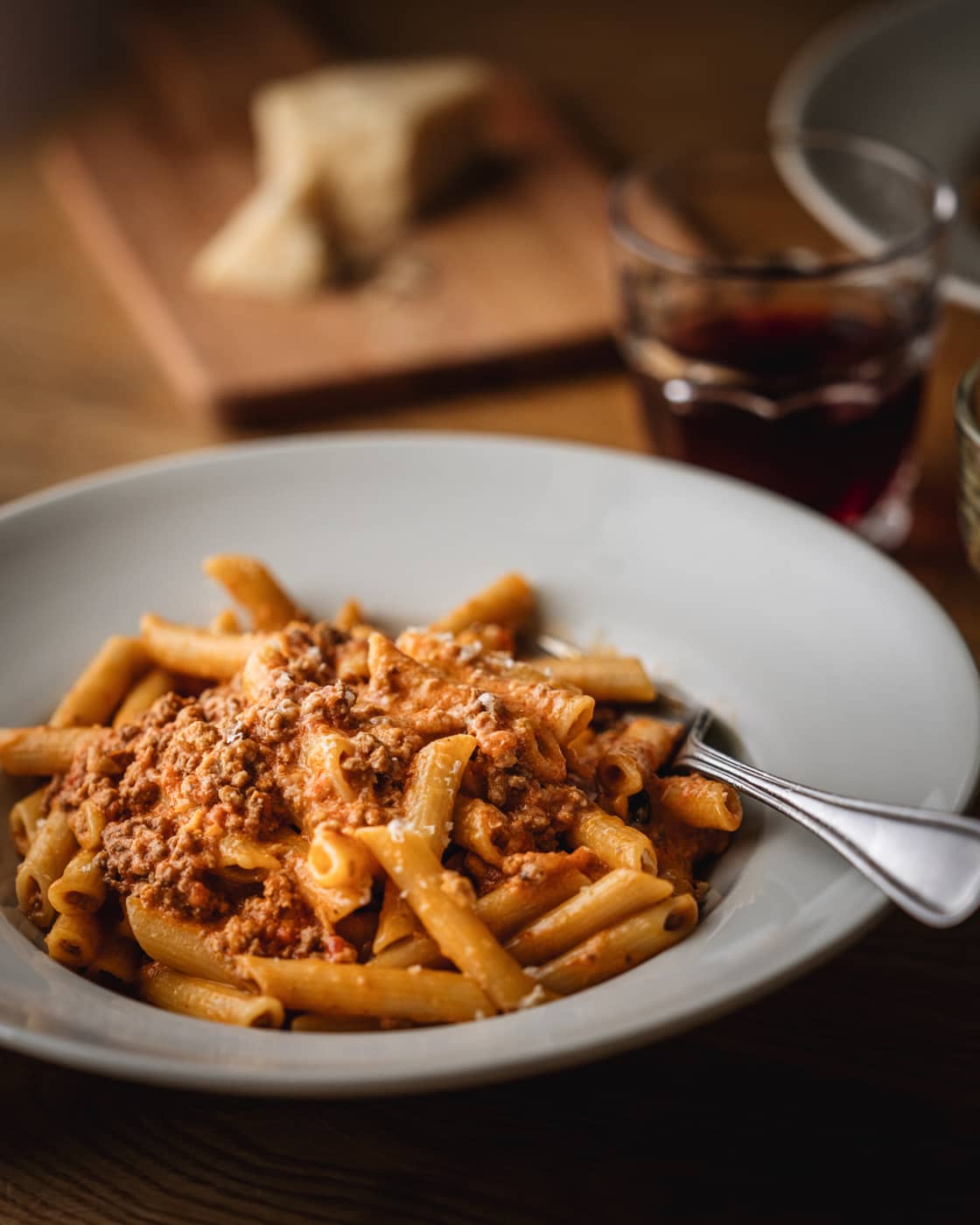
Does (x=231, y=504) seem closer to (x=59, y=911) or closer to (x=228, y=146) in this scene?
(x=59, y=911)

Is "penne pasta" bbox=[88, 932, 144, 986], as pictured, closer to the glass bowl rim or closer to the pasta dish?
the pasta dish

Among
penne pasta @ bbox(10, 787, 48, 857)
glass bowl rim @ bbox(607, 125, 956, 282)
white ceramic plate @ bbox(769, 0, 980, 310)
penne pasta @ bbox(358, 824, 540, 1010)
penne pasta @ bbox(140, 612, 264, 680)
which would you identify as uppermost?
penne pasta @ bbox(10, 787, 48, 857)

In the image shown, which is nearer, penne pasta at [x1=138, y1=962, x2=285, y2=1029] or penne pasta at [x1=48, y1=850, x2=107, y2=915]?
penne pasta at [x1=138, y1=962, x2=285, y2=1029]

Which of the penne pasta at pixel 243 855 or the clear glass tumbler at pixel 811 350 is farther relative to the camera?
the clear glass tumbler at pixel 811 350

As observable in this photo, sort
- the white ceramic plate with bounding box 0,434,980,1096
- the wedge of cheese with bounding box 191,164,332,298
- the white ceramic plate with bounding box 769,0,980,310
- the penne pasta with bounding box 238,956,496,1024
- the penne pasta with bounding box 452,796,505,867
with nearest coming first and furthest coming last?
1. the white ceramic plate with bounding box 0,434,980,1096
2. the penne pasta with bounding box 238,956,496,1024
3. the penne pasta with bounding box 452,796,505,867
4. the wedge of cheese with bounding box 191,164,332,298
5. the white ceramic plate with bounding box 769,0,980,310

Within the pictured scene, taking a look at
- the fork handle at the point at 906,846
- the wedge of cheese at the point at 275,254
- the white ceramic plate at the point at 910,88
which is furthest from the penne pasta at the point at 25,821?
Answer: the white ceramic plate at the point at 910,88

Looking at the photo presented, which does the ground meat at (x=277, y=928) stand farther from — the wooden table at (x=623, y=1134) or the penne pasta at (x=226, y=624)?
the penne pasta at (x=226, y=624)

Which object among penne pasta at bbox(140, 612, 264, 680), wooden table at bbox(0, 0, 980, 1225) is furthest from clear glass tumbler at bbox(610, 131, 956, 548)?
penne pasta at bbox(140, 612, 264, 680)
